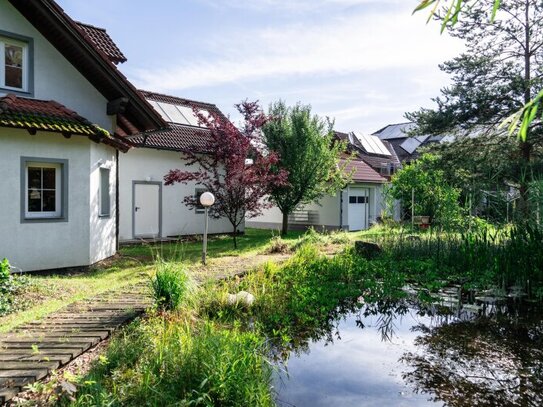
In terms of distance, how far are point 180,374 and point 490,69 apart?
1750 cm

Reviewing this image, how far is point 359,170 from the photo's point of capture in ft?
77.4

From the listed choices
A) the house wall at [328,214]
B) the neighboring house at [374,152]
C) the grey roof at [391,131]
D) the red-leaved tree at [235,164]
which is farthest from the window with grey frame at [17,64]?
the grey roof at [391,131]

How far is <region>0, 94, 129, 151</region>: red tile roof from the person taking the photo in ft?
27.9

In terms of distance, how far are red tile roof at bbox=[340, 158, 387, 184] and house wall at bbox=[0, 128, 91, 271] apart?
1414 centimetres

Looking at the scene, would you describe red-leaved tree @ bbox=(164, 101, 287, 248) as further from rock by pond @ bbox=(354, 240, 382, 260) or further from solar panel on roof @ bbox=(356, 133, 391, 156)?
solar panel on roof @ bbox=(356, 133, 391, 156)

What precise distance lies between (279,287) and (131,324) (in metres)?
2.75

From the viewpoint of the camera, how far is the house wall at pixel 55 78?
9.65 meters

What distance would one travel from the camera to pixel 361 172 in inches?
923

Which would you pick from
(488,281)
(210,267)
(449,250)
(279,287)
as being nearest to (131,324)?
(279,287)

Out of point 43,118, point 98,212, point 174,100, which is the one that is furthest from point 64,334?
point 174,100

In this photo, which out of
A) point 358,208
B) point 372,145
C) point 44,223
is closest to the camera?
point 44,223

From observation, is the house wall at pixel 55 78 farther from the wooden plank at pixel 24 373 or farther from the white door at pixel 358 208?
the white door at pixel 358 208

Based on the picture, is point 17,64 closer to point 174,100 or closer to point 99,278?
point 99,278

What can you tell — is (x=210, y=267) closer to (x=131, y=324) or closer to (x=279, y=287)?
(x=279, y=287)
